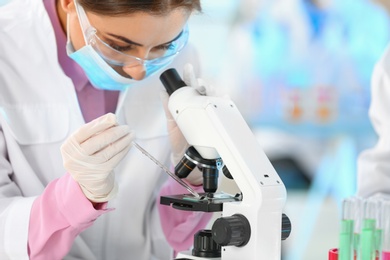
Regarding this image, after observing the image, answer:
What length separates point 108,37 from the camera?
1825 mm

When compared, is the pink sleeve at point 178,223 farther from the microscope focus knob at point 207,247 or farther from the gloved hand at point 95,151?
the microscope focus knob at point 207,247

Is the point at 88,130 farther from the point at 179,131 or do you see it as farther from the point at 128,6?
the point at 179,131

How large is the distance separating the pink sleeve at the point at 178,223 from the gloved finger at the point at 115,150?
0.43 metres

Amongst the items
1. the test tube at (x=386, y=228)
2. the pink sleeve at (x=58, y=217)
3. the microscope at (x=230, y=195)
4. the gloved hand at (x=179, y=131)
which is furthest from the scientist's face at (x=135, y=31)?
the test tube at (x=386, y=228)

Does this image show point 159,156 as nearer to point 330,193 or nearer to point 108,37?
point 108,37

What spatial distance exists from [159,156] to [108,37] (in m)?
0.44

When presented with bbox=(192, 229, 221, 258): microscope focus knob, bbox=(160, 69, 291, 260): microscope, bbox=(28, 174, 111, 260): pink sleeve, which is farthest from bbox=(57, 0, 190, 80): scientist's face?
bbox=(192, 229, 221, 258): microscope focus knob

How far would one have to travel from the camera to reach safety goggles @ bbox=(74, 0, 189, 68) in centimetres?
183

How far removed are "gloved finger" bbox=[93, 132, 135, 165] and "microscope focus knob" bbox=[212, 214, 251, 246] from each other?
0.33m

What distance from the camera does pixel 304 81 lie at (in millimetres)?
3648

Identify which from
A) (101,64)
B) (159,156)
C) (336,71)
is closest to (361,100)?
(336,71)

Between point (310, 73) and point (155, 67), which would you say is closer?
point (155, 67)

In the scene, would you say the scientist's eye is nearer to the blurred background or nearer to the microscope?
the microscope

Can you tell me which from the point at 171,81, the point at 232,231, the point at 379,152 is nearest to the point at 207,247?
the point at 232,231
